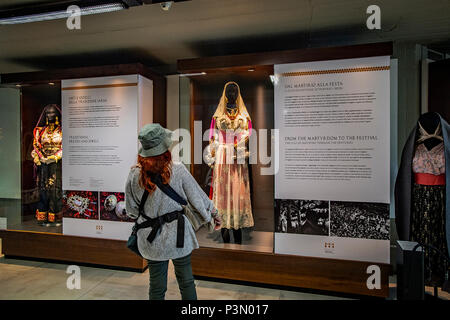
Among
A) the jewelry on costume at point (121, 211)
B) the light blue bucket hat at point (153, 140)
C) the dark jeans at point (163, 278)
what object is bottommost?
the dark jeans at point (163, 278)

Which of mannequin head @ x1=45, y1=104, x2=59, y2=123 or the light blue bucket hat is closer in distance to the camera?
the light blue bucket hat

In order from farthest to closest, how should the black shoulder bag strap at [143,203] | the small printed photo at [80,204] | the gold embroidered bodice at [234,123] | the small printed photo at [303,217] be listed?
the small printed photo at [80,204]
the gold embroidered bodice at [234,123]
the small printed photo at [303,217]
the black shoulder bag strap at [143,203]

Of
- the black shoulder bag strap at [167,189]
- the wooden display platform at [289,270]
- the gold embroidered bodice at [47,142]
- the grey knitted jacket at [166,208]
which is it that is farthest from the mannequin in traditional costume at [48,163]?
→ the black shoulder bag strap at [167,189]

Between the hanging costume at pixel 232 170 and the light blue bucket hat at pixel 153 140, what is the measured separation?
129 cm

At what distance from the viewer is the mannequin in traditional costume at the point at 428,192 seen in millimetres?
2242

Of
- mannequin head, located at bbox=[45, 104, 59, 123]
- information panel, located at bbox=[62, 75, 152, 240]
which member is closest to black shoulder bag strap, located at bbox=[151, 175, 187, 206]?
information panel, located at bbox=[62, 75, 152, 240]

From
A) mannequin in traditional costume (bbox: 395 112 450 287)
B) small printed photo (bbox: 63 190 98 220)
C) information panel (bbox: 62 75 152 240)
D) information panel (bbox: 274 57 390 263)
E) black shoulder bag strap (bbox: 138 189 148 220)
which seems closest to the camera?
black shoulder bag strap (bbox: 138 189 148 220)

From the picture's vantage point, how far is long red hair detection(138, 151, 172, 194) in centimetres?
160

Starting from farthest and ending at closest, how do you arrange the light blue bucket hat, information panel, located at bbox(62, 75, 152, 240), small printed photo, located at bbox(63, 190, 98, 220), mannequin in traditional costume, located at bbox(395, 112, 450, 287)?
1. small printed photo, located at bbox(63, 190, 98, 220)
2. information panel, located at bbox(62, 75, 152, 240)
3. mannequin in traditional costume, located at bbox(395, 112, 450, 287)
4. the light blue bucket hat

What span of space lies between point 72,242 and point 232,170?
6.75ft

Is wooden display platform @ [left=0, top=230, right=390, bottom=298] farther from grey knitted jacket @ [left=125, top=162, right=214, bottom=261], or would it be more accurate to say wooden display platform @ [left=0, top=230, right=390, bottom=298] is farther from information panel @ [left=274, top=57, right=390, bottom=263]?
grey knitted jacket @ [left=125, top=162, right=214, bottom=261]

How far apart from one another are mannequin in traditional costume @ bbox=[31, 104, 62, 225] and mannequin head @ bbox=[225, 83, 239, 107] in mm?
2164

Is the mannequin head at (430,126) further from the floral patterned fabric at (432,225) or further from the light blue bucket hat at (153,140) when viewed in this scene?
the light blue bucket hat at (153,140)
